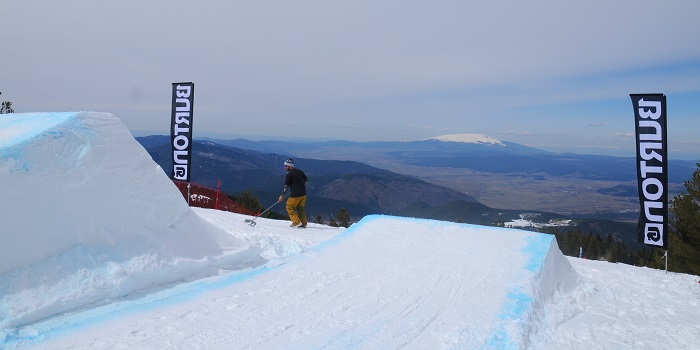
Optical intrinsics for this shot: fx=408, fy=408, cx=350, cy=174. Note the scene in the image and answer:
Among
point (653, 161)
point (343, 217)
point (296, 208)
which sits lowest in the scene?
point (343, 217)

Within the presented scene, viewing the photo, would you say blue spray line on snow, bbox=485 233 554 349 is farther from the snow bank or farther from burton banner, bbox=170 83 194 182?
burton banner, bbox=170 83 194 182

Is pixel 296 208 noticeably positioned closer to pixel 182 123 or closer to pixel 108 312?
pixel 182 123

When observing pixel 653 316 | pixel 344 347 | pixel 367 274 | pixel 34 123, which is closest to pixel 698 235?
pixel 653 316

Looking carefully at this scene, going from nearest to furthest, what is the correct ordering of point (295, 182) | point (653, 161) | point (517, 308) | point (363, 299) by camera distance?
point (517, 308)
point (363, 299)
point (653, 161)
point (295, 182)

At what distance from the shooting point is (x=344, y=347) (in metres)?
3.79

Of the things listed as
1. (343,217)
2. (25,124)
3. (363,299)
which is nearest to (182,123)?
(25,124)

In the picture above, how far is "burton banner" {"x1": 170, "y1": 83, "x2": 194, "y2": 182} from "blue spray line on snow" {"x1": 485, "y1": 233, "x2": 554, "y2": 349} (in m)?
9.90

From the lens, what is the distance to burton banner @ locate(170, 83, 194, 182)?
40.8 ft

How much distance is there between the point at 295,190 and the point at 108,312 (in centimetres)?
593

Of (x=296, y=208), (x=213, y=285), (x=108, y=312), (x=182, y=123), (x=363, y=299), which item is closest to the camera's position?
(x=108, y=312)

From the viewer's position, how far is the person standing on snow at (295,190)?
9797 mm

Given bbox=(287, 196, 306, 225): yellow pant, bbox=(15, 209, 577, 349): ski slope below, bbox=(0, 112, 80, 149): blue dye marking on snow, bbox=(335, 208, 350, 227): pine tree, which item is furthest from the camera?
bbox=(335, 208, 350, 227): pine tree

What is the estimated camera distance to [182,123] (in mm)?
12492

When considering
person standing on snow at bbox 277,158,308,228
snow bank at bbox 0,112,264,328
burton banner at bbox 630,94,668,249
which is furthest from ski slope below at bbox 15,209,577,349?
burton banner at bbox 630,94,668,249
